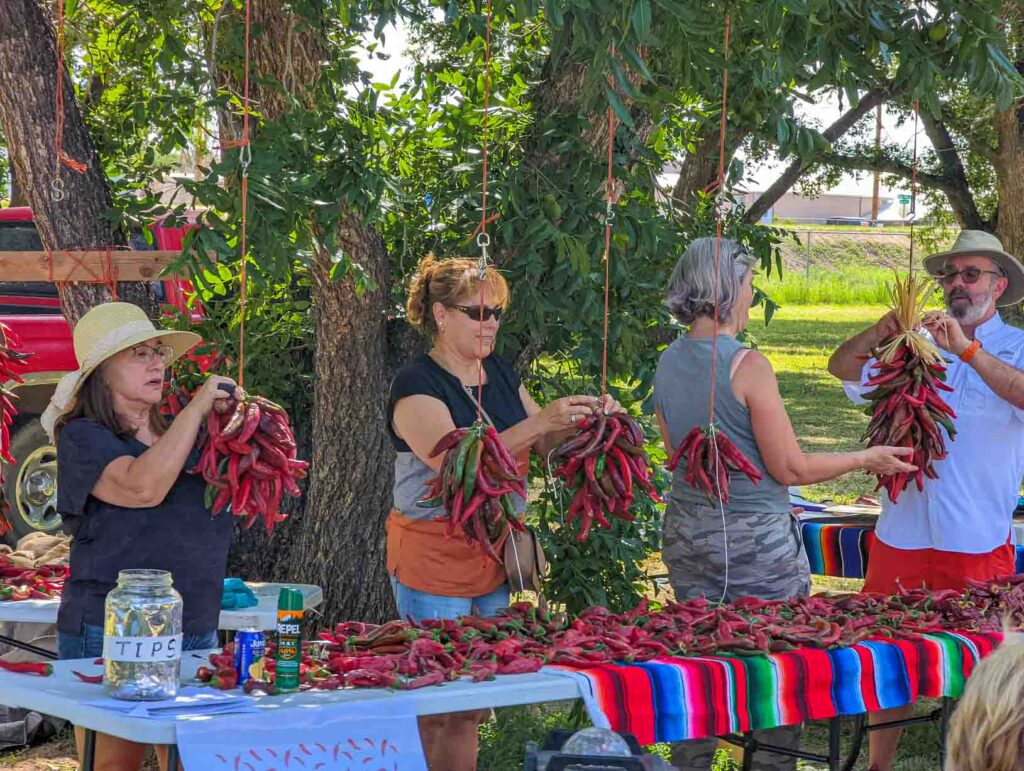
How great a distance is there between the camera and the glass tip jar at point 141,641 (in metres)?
3.44

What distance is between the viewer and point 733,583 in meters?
4.63

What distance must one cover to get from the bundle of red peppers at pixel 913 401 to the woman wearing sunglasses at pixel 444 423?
1.07 meters

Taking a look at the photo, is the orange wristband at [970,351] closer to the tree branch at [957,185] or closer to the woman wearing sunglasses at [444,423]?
the woman wearing sunglasses at [444,423]

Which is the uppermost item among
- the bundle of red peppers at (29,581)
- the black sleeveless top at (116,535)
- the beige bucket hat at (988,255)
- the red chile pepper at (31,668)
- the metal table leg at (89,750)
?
the beige bucket hat at (988,255)

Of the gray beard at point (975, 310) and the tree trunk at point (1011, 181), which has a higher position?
the tree trunk at point (1011, 181)

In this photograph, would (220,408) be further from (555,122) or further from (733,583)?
(555,122)

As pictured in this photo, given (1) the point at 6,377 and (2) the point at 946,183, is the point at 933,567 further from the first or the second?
(2) the point at 946,183

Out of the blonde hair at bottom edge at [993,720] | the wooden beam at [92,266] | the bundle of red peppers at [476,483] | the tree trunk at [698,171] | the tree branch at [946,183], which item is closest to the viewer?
the blonde hair at bottom edge at [993,720]

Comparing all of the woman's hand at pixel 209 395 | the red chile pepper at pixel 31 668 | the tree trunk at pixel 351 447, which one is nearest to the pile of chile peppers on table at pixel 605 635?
the red chile pepper at pixel 31 668

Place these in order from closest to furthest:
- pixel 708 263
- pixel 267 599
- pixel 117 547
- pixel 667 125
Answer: pixel 117 547 < pixel 708 263 < pixel 267 599 < pixel 667 125

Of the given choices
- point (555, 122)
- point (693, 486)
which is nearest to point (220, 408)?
point (693, 486)

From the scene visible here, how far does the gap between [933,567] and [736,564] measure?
90 centimetres

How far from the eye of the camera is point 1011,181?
43.3 feet

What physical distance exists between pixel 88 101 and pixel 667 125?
2.69 meters
